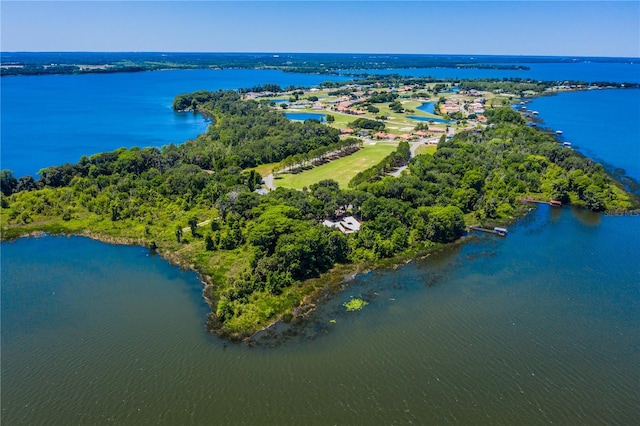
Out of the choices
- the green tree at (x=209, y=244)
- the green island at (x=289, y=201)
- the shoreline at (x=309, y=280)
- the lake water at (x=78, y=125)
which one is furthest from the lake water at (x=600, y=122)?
the lake water at (x=78, y=125)

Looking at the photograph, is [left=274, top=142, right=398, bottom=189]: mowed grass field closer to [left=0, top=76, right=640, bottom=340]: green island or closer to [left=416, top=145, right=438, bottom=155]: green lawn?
[left=0, top=76, right=640, bottom=340]: green island

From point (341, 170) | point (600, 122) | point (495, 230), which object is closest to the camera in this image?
point (495, 230)

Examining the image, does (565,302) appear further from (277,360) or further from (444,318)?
(277,360)

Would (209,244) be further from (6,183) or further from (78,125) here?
(78,125)

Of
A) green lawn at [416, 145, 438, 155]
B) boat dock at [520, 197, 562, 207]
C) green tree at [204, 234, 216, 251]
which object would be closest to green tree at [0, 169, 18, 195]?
green tree at [204, 234, 216, 251]

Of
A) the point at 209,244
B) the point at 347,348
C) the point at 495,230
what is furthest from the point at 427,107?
the point at 347,348

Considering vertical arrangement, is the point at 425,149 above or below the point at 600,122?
below

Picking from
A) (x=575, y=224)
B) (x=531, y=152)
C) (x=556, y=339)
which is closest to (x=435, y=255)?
(x=556, y=339)
